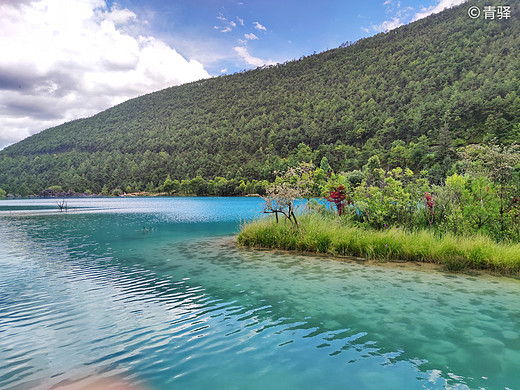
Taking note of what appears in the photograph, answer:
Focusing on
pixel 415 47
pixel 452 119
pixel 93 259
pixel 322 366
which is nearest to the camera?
pixel 322 366

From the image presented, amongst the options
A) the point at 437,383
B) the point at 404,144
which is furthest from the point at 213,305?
the point at 404,144

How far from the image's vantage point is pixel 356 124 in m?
136

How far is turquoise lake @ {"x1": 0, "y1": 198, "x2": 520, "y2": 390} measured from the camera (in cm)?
498

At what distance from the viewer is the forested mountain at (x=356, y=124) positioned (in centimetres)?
9850

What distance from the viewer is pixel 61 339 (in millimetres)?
6363

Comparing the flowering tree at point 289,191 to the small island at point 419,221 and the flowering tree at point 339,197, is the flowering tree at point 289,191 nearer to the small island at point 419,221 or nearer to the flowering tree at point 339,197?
the small island at point 419,221

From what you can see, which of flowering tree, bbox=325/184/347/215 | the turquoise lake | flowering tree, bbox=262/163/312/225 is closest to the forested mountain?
flowering tree, bbox=325/184/347/215

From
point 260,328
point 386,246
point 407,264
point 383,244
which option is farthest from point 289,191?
point 260,328

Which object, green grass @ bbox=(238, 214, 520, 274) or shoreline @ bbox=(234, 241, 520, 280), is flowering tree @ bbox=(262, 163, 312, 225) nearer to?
green grass @ bbox=(238, 214, 520, 274)

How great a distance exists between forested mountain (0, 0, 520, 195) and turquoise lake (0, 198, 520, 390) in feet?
240

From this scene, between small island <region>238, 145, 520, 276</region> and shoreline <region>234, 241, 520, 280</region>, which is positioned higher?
Answer: small island <region>238, 145, 520, 276</region>

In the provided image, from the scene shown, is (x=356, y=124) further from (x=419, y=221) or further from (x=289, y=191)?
(x=289, y=191)

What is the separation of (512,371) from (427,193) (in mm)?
11598

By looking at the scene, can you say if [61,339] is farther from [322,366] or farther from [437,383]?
[437,383]
